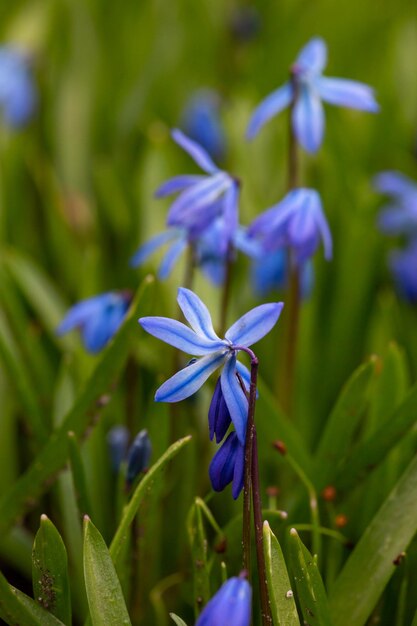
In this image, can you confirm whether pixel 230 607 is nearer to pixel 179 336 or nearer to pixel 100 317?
pixel 179 336

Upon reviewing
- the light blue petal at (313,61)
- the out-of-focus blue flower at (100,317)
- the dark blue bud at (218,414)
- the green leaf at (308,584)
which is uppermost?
the light blue petal at (313,61)

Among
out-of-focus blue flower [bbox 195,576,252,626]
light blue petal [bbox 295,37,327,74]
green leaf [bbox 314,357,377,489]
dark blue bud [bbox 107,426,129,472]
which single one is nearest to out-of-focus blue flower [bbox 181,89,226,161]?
light blue petal [bbox 295,37,327,74]

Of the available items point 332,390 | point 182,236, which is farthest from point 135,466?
point 332,390

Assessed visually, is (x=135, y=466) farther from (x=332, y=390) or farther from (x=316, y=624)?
(x=332, y=390)

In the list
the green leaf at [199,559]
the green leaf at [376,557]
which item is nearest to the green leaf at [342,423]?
the green leaf at [376,557]

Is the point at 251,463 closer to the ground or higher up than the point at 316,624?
higher up

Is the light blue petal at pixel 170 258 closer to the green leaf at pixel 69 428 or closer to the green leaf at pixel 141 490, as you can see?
the green leaf at pixel 69 428
